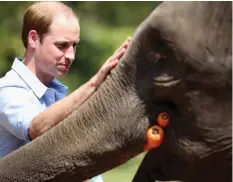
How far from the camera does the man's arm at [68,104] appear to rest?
2793mm

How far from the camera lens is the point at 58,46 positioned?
3328mm

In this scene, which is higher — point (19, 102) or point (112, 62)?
point (112, 62)

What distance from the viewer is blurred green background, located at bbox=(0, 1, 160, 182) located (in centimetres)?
866

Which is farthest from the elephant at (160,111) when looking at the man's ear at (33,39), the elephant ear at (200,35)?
the man's ear at (33,39)

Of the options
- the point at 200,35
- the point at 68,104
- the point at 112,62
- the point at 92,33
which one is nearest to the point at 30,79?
the point at 68,104

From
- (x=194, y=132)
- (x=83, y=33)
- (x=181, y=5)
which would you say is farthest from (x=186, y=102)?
(x=83, y=33)

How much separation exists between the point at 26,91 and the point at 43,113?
0.27m

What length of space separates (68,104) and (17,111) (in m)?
0.31

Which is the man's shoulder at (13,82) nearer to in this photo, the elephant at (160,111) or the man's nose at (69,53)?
the man's nose at (69,53)

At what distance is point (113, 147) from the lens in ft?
8.77

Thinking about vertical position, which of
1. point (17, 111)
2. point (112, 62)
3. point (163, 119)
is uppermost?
point (112, 62)

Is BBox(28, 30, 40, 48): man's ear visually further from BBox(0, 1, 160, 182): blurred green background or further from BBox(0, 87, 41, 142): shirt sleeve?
BBox(0, 1, 160, 182): blurred green background

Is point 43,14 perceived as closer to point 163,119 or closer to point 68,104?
point 68,104

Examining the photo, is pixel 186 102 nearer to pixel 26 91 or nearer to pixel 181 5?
pixel 181 5
